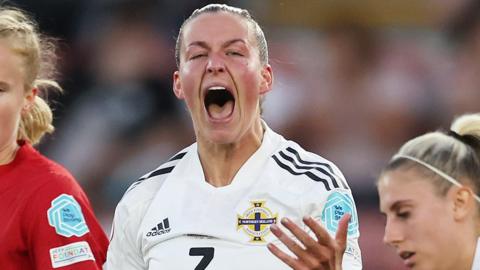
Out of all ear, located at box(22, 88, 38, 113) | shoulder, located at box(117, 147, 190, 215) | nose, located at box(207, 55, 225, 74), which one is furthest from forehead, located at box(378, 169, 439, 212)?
ear, located at box(22, 88, 38, 113)

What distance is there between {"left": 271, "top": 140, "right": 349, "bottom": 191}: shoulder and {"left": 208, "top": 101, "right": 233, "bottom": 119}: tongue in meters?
0.21

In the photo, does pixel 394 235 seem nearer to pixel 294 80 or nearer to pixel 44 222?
pixel 44 222

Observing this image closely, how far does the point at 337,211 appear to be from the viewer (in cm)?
350

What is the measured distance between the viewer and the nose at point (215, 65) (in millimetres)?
3729

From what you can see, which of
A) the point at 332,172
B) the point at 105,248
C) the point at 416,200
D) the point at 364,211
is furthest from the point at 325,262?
the point at 364,211

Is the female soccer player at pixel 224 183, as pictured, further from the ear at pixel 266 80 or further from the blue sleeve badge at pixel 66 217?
the blue sleeve badge at pixel 66 217

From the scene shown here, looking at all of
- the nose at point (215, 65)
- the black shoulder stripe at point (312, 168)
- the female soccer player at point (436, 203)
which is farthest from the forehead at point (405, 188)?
the nose at point (215, 65)

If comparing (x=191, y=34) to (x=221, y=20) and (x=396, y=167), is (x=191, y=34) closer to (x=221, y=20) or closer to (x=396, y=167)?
(x=221, y=20)

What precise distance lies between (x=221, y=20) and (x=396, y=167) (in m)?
0.84

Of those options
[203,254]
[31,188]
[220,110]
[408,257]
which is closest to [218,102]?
[220,110]

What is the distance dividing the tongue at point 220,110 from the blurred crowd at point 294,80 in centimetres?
275

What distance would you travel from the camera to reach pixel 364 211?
630 centimetres

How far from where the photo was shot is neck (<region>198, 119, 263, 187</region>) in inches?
148

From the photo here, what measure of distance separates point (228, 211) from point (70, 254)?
1.67 ft
